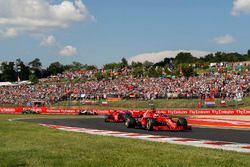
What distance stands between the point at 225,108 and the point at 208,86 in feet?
25.1

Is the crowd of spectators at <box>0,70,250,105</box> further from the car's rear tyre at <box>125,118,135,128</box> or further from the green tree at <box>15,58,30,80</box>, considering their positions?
the green tree at <box>15,58,30,80</box>

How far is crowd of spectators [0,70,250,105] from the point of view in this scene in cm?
3842

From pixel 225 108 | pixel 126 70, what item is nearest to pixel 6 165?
pixel 225 108

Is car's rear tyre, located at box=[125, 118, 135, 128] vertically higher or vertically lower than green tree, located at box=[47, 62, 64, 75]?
lower

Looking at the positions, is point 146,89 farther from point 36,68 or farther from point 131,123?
point 36,68

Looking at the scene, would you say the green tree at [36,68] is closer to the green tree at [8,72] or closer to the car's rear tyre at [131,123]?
the green tree at [8,72]

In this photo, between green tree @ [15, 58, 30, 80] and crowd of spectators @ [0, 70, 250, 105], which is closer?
crowd of spectators @ [0, 70, 250, 105]

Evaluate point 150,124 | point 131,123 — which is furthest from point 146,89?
point 150,124

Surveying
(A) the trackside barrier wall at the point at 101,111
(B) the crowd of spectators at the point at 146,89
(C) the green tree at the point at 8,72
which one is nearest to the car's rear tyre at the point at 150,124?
(A) the trackside barrier wall at the point at 101,111

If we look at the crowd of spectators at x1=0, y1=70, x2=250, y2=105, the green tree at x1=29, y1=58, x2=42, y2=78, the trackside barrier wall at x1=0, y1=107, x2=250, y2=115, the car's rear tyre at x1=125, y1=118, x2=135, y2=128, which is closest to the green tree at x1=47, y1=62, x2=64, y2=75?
the green tree at x1=29, y1=58, x2=42, y2=78

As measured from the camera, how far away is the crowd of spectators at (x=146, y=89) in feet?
126

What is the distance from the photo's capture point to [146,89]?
47.9 metres

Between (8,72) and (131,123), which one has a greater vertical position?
(8,72)

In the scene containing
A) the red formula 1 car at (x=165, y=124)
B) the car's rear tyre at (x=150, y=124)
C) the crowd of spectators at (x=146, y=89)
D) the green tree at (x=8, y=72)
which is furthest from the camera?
the green tree at (x=8, y=72)
